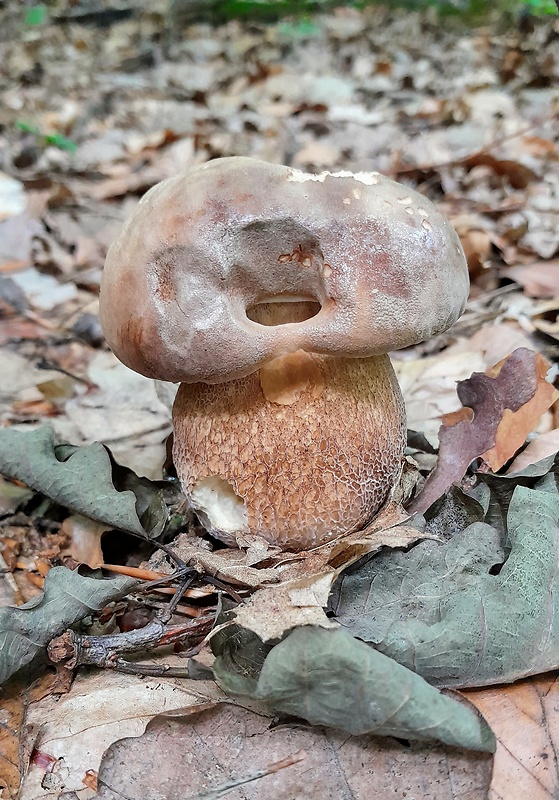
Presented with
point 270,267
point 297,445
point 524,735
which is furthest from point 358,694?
point 270,267

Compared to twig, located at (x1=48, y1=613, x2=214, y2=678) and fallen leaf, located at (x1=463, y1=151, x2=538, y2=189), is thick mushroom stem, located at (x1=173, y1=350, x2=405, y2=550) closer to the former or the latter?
twig, located at (x1=48, y1=613, x2=214, y2=678)

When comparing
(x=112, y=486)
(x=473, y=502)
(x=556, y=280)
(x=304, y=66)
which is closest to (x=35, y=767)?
(x=112, y=486)

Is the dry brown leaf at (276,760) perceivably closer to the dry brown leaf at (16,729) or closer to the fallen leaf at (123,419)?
the dry brown leaf at (16,729)

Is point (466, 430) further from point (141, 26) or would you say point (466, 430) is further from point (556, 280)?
point (141, 26)

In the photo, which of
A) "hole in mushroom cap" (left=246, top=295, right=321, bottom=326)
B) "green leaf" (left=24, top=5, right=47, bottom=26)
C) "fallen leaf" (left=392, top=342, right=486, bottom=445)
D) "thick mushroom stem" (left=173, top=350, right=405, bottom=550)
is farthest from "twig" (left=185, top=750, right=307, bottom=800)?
"green leaf" (left=24, top=5, right=47, bottom=26)

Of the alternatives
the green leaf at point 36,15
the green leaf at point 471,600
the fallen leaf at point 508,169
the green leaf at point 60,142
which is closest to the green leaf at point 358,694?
the green leaf at point 471,600

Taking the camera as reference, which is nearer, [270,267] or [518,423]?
[270,267]

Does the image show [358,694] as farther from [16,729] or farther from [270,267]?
[270,267]
